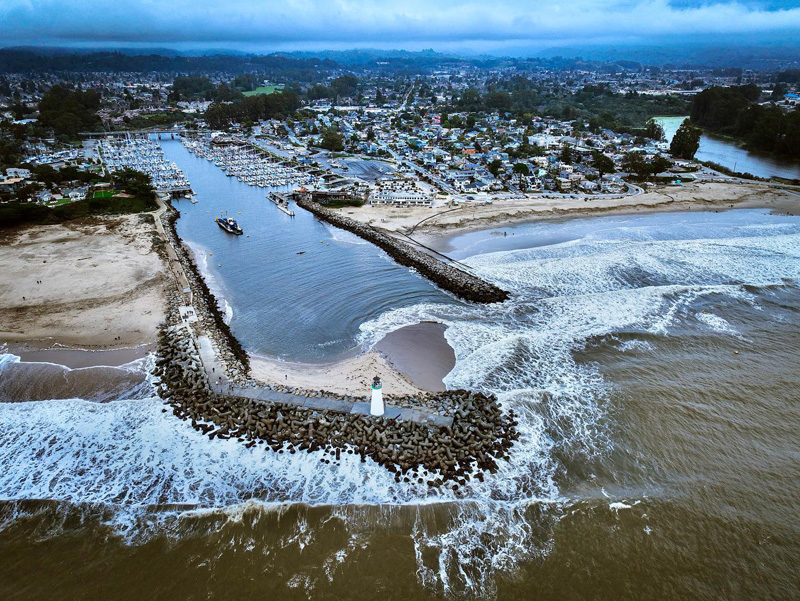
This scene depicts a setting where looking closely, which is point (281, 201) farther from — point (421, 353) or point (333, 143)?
point (421, 353)

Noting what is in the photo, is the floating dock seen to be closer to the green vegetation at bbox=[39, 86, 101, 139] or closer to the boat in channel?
the boat in channel

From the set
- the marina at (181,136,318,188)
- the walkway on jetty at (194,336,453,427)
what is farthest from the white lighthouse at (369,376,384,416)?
the marina at (181,136,318,188)

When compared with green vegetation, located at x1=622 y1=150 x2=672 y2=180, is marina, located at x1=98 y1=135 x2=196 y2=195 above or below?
below

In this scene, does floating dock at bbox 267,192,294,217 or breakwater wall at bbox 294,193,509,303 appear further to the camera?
floating dock at bbox 267,192,294,217

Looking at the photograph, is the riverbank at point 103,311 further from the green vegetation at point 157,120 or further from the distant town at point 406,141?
the green vegetation at point 157,120

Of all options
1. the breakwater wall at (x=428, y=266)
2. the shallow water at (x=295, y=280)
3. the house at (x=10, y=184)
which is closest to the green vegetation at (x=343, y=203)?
the breakwater wall at (x=428, y=266)

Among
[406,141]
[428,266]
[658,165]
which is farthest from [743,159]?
[428,266]

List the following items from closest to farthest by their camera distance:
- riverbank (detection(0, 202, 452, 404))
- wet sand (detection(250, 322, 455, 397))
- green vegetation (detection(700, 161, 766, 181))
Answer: wet sand (detection(250, 322, 455, 397)), riverbank (detection(0, 202, 452, 404)), green vegetation (detection(700, 161, 766, 181))
